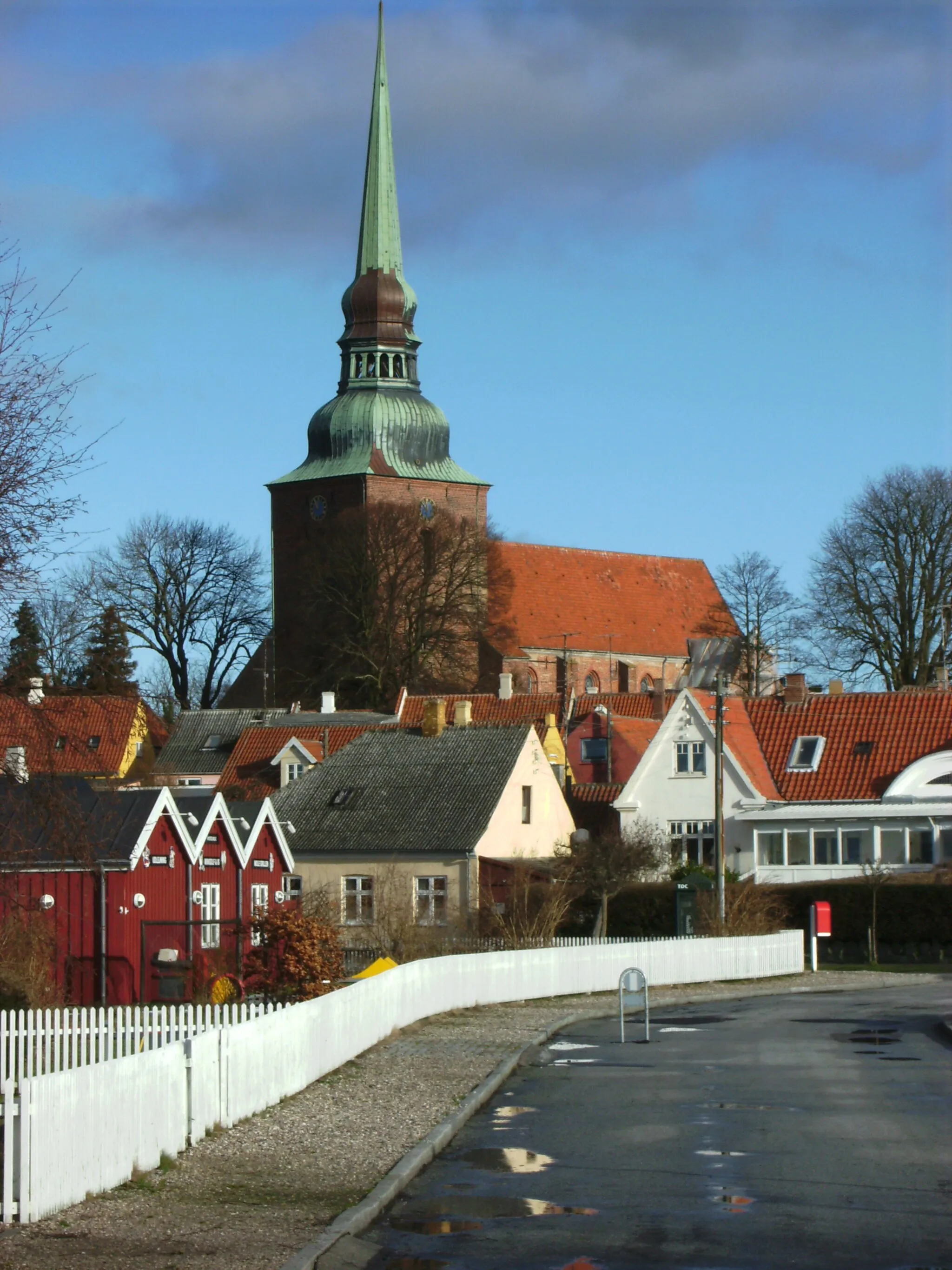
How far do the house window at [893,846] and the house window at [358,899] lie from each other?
1401 cm

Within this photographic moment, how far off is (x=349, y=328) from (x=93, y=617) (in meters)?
83.8

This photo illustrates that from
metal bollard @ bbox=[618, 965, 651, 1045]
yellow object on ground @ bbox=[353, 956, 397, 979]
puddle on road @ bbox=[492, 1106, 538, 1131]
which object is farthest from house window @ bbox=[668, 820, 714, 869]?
puddle on road @ bbox=[492, 1106, 538, 1131]

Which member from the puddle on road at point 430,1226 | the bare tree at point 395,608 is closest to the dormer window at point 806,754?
the bare tree at point 395,608

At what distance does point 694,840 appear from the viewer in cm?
5850

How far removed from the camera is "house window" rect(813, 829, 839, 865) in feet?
180

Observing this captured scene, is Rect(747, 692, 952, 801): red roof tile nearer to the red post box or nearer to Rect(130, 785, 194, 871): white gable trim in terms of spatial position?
the red post box

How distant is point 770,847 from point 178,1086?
4363cm

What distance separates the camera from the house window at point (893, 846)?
54125mm

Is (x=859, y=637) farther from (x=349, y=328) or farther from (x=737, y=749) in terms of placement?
(x=349, y=328)

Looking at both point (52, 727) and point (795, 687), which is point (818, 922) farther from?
point (52, 727)

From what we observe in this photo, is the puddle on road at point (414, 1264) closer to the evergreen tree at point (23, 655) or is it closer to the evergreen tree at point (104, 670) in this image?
the evergreen tree at point (23, 655)

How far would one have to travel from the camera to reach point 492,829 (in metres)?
52.0

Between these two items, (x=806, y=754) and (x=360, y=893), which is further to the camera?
(x=806, y=754)

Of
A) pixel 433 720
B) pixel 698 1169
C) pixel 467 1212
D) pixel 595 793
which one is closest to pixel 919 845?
pixel 595 793
